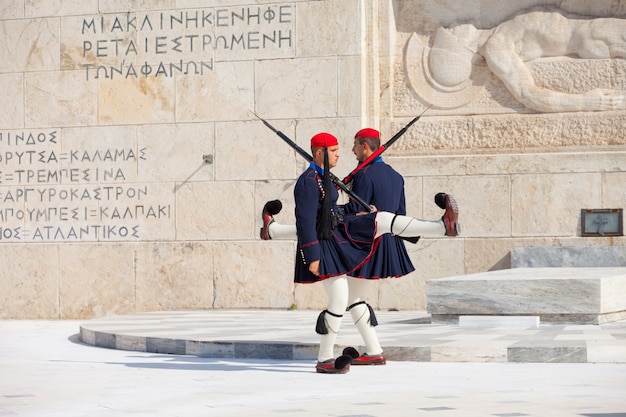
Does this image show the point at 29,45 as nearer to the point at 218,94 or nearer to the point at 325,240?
the point at 218,94

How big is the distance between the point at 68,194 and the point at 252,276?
8.35 ft

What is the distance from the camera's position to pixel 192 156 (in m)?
14.5

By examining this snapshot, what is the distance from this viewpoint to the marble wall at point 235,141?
45.5 ft

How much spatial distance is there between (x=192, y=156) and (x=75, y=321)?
2364 mm

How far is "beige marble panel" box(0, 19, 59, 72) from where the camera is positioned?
49.1 feet

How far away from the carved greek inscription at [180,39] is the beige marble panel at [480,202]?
244 centimetres

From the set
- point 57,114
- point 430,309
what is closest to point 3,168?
point 57,114

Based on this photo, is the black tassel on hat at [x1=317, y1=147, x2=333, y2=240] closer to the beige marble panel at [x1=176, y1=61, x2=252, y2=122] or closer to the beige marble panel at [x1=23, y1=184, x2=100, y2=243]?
the beige marble panel at [x1=176, y1=61, x2=252, y2=122]

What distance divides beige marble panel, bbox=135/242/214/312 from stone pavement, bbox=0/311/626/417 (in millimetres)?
3492

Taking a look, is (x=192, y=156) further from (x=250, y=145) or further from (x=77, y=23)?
(x=77, y=23)

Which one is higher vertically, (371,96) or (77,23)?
(77,23)

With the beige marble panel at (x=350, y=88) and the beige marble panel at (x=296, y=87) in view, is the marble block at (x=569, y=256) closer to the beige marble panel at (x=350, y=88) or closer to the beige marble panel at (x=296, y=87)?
the beige marble panel at (x=350, y=88)

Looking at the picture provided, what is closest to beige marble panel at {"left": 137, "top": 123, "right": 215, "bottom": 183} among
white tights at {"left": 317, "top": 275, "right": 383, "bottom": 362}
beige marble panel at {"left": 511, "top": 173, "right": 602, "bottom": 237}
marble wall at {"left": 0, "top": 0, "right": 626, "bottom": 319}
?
marble wall at {"left": 0, "top": 0, "right": 626, "bottom": 319}

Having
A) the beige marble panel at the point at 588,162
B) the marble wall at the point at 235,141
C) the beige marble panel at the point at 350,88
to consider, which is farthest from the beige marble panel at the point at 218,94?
the beige marble panel at the point at 588,162
